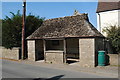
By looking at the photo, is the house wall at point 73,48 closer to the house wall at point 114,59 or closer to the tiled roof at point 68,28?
the tiled roof at point 68,28

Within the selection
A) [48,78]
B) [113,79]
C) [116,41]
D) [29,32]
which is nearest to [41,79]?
[48,78]

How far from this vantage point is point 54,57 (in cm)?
1429

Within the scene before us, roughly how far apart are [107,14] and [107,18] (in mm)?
577

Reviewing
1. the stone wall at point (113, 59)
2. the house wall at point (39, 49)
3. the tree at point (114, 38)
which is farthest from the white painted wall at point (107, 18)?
the house wall at point (39, 49)

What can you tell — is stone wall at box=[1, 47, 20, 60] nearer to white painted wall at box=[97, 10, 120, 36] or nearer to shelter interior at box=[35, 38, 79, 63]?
Result: shelter interior at box=[35, 38, 79, 63]

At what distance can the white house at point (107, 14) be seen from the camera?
18750 millimetres

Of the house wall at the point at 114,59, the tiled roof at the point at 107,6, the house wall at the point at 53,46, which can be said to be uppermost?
the tiled roof at the point at 107,6

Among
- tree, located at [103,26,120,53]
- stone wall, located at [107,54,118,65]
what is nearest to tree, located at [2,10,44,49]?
tree, located at [103,26,120,53]

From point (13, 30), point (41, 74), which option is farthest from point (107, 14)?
point (41, 74)

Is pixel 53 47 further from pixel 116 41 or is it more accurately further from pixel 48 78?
pixel 48 78

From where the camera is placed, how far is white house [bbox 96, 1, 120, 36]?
61.5ft

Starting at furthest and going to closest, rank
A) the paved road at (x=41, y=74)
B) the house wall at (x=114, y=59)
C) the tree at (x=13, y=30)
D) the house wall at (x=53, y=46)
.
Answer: the house wall at (x=53, y=46), the tree at (x=13, y=30), the house wall at (x=114, y=59), the paved road at (x=41, y=74)

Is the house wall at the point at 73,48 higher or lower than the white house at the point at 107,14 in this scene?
lower

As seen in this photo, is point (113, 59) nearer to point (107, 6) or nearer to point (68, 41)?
point (68, 41)
